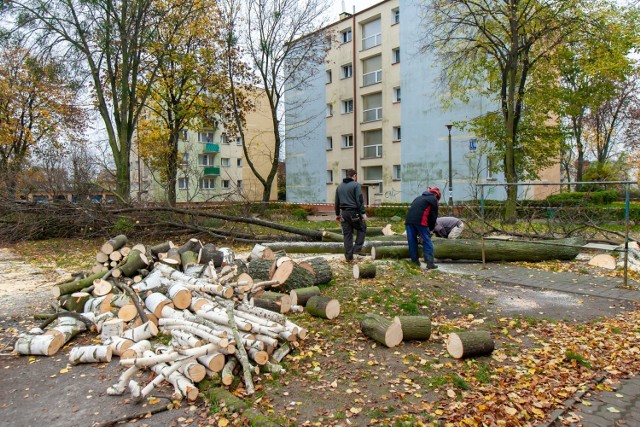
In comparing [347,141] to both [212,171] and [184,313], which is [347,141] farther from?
[184,313]

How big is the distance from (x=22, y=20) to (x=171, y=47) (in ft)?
21.2

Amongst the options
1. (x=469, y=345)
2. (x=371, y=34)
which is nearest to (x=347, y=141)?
(x=371, y=34)

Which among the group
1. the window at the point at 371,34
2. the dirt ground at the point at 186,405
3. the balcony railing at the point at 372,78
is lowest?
the dirt ground at the point at 186,405

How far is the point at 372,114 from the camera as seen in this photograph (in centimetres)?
3219

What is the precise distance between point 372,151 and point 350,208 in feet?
80.2

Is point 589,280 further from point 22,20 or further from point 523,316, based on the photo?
point 22,20

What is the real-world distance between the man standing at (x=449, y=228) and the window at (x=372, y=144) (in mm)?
21892

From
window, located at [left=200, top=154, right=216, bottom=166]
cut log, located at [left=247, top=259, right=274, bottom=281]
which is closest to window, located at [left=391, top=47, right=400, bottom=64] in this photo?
window, located at [left=200, top=154, right=216, bottom=166]

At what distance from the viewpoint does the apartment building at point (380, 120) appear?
1083 inches

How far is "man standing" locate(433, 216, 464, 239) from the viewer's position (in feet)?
33.0

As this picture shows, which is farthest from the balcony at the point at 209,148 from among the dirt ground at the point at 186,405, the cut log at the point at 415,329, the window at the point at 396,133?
the cut log at the point at 415,329

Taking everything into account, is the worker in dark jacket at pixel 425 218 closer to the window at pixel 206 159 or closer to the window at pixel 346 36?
the window at pixel 346 36

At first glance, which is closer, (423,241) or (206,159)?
(423,241)

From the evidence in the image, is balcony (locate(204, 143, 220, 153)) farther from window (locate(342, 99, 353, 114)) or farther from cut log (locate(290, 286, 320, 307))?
cut log (locate(290, 286, 320, 307))
